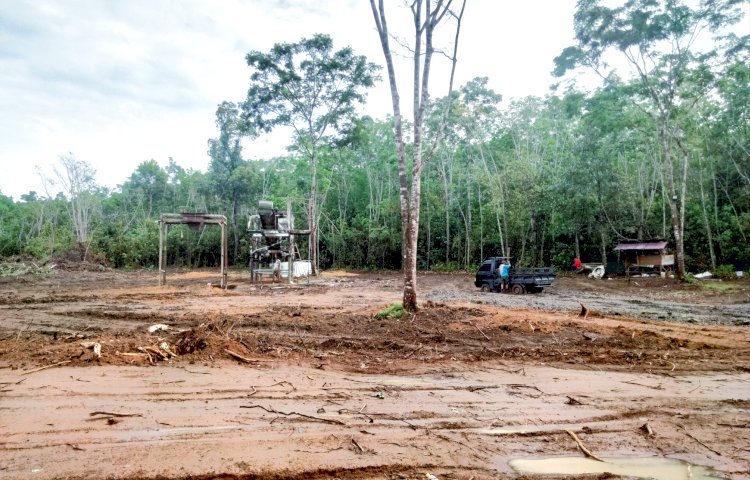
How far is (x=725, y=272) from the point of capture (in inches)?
912

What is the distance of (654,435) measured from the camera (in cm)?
421

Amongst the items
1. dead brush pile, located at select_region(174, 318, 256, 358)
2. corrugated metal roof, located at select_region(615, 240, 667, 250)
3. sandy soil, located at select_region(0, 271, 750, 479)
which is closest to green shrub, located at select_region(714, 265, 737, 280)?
corrugated metal roof, located at select_region(615, 240, 667, 250)

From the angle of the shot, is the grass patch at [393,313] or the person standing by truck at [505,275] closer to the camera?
the grass patch at [393,313]

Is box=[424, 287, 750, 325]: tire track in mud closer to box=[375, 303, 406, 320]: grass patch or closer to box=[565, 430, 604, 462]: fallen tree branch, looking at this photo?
box=[375, 303, 406, 320]: grass patch

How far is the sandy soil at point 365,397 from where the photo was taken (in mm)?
3488

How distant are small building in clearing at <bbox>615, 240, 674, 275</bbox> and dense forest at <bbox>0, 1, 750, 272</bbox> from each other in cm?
216

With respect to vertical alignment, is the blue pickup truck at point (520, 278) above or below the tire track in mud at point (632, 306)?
above

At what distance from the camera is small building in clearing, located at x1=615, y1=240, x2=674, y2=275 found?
2317cm

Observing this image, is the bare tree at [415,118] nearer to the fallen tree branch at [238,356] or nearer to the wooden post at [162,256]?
the fallen tree branch at [238,356]

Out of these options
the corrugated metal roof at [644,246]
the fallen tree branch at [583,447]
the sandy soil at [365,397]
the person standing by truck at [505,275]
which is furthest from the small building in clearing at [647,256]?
the fallen tree branch at [583,447]

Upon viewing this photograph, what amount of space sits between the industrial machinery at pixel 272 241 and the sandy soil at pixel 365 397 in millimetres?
Result: 11311

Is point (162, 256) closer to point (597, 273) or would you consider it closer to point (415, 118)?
point (415, 118)

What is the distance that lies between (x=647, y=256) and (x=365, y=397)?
23975 millimetres

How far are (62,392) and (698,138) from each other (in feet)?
101
